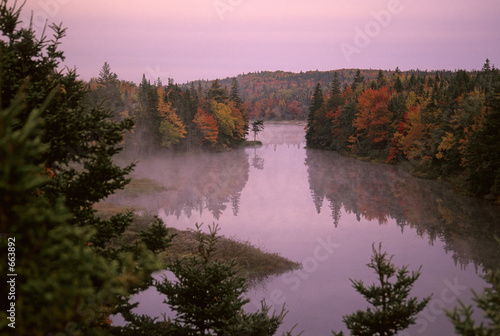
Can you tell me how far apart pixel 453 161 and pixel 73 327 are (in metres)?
52.2

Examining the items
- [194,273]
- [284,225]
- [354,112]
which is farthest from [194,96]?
[194,273]

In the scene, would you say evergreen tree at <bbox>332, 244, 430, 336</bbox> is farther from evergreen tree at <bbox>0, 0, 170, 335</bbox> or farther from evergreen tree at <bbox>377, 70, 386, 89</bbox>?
evergreen tree at <bbox>377, 70, 386, 89</bbox>

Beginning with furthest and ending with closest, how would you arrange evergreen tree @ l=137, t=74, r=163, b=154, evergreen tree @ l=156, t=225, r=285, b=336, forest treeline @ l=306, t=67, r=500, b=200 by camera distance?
evergreen tree @ l=137, t=74, r=163, b=154 → forest treeline @ l=306, t=67, r=500, b=200 → evergreen tree @ l=156, t=225, r=285, b=336

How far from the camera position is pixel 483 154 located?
40031 millimetres

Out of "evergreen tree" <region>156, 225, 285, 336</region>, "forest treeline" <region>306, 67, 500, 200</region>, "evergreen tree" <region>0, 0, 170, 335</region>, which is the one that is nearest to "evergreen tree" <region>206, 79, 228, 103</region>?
"forest treeline" <region>306, 67, 500, 200</region>

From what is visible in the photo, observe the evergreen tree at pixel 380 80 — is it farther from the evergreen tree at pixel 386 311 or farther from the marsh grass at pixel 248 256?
the evergreen tree at pixel 386 311

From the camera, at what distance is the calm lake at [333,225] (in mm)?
22422

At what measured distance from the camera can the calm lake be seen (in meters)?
22.4

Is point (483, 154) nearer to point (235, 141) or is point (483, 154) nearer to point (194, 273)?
point (194, 273)

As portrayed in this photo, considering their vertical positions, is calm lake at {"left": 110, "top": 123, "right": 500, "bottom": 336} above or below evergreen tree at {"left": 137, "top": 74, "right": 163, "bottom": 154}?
below

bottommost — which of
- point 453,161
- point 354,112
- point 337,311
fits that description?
point 337,311

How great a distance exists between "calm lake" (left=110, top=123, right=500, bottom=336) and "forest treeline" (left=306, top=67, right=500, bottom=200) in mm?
2802

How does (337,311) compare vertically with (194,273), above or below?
below

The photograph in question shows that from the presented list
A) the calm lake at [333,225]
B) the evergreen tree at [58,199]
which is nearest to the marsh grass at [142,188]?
the calm lake at [333,225]
